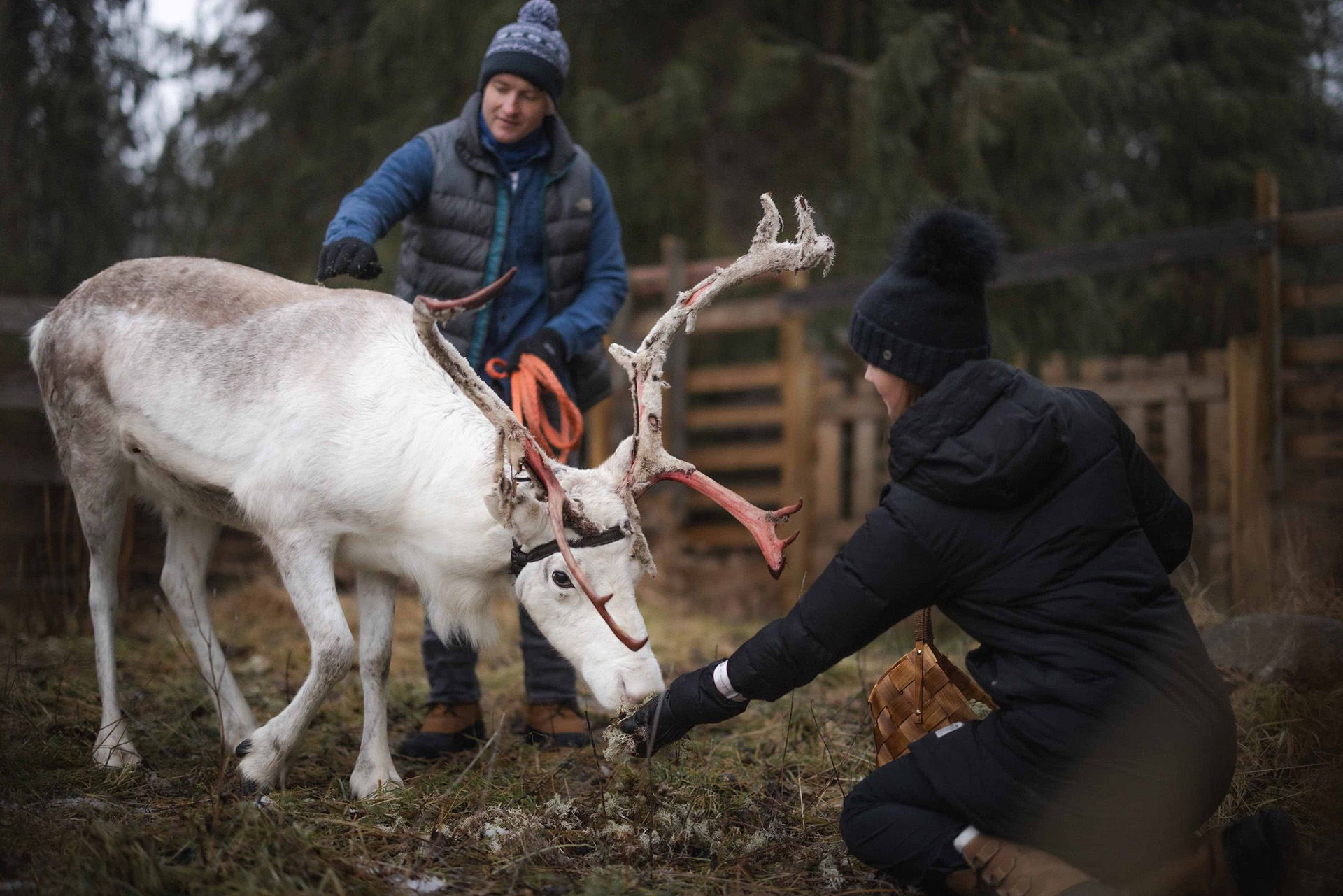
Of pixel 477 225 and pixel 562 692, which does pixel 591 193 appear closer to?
pixel 477 225

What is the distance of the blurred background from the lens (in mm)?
5680

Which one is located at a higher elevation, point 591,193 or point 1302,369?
point 591,193

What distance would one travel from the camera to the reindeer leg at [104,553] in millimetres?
3695

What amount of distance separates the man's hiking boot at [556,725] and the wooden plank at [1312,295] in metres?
4.31

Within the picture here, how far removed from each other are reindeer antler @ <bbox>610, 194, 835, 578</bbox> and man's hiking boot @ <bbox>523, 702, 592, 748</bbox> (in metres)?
1.15

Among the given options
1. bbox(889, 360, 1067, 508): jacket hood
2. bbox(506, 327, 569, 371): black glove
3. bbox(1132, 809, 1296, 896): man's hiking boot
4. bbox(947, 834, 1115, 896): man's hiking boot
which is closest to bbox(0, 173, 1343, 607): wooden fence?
bbox(506, 327, 569, 371): black glove

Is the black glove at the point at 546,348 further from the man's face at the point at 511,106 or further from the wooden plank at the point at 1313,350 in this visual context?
the wooden plank at the point at 1313,350

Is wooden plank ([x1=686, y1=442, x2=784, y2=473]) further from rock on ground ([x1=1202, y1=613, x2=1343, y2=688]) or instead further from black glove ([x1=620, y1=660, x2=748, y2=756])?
black glove ([x1=620, y1=660, x2=748, y2=756])

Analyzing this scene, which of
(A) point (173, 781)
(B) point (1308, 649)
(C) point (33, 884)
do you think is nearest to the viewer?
(C) point (33, 884)

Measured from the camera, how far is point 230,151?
845cm

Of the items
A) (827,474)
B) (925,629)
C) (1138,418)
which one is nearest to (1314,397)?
(1138,418)

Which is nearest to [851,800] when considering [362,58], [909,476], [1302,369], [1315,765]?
[909,476]

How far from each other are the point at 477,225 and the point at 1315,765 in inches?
129

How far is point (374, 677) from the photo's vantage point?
358 centimetres
